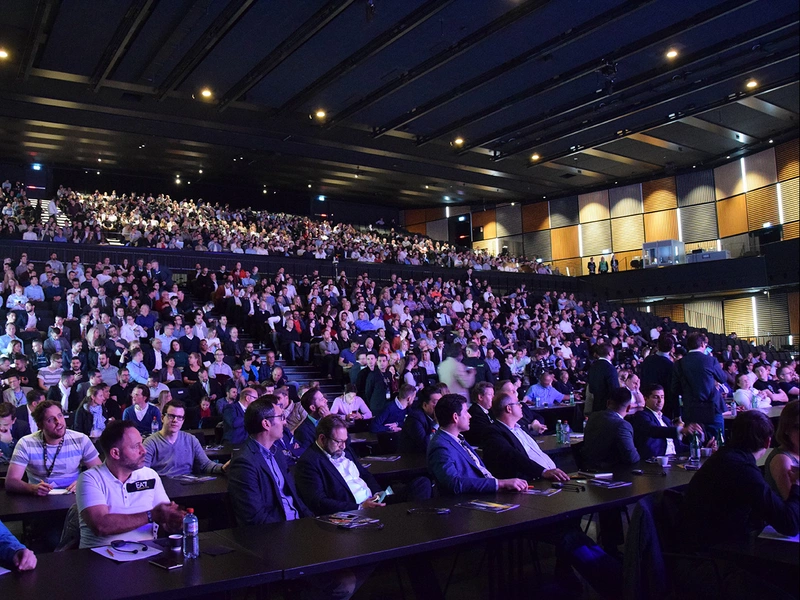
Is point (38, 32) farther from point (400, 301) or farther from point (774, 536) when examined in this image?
point (774, 536)

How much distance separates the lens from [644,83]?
14.9 meters

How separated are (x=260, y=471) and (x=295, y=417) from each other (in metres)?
2.86

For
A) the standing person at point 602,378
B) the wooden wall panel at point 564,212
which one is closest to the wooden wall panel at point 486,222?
the wooden wall panel at point 564,212

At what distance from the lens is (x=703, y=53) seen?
13234mm

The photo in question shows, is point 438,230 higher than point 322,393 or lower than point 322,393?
higher

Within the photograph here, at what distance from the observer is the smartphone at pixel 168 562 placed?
7.86 feet

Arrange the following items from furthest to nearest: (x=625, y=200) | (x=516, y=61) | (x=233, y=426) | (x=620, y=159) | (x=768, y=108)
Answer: (x=625, y=200) → (x=620, y=159) → (x=768, y=108) → (x=516, y=61) → (x=233, y=426)

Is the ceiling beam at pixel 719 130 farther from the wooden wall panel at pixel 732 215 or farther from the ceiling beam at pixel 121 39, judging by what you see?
the ceiling beam at pixel 121 39

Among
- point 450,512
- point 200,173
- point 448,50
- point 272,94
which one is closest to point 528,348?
point 448,50

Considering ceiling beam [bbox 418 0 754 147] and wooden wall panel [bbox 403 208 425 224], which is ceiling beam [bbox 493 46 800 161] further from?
wooden wall panel [bbox 403 208 425 224]

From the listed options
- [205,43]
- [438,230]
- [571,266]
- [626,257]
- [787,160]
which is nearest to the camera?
[205,43]

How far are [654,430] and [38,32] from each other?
460 inches

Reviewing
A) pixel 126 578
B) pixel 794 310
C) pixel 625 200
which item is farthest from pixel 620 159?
pixel 126 578

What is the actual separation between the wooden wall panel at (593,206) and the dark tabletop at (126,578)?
73.4 feet
